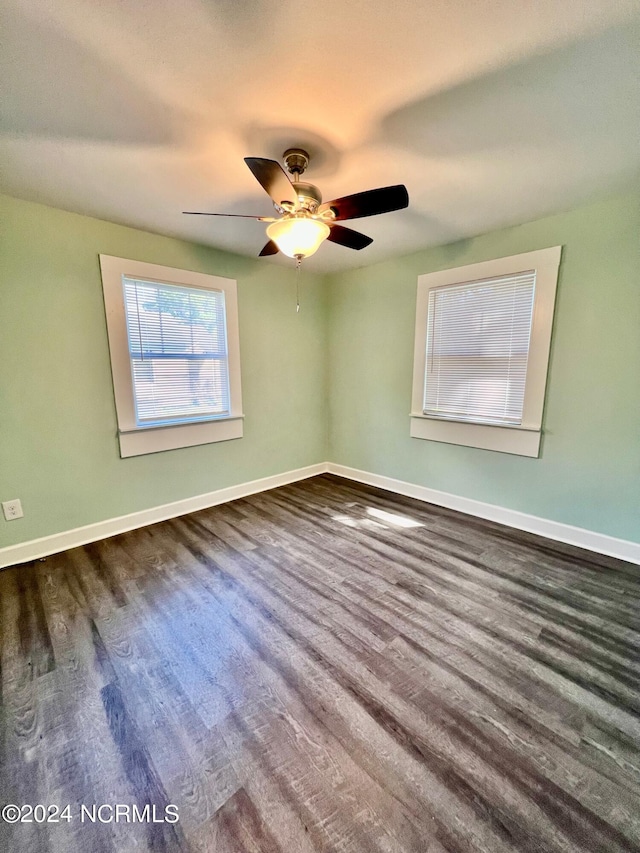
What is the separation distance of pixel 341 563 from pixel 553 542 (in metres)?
1.71

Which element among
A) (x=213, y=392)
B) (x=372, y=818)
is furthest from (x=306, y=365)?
(x=372, y=818)

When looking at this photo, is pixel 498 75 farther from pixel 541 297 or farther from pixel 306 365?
pixel 306 365

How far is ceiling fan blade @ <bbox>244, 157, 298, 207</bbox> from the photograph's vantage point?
1409 millimetres

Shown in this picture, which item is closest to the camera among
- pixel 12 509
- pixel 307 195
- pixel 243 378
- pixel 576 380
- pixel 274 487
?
pixel 307 195

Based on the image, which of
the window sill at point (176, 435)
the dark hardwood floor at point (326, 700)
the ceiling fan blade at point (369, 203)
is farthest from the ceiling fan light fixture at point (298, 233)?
the dark hardwood floor at point (326, 700)

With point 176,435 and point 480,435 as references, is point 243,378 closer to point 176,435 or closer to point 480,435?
point 176,435

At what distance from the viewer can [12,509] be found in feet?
7.65

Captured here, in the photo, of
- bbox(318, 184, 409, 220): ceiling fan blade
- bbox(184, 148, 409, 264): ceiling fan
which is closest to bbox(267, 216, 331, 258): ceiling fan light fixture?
bbox(184, 148, 409, 264): ceiling fan

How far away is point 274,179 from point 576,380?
8.02 feet

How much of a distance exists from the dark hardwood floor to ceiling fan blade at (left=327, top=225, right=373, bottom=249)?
7.17 feet

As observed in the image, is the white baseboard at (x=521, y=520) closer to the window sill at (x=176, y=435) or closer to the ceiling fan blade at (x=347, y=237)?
the window sill at (x=176, y=435)
